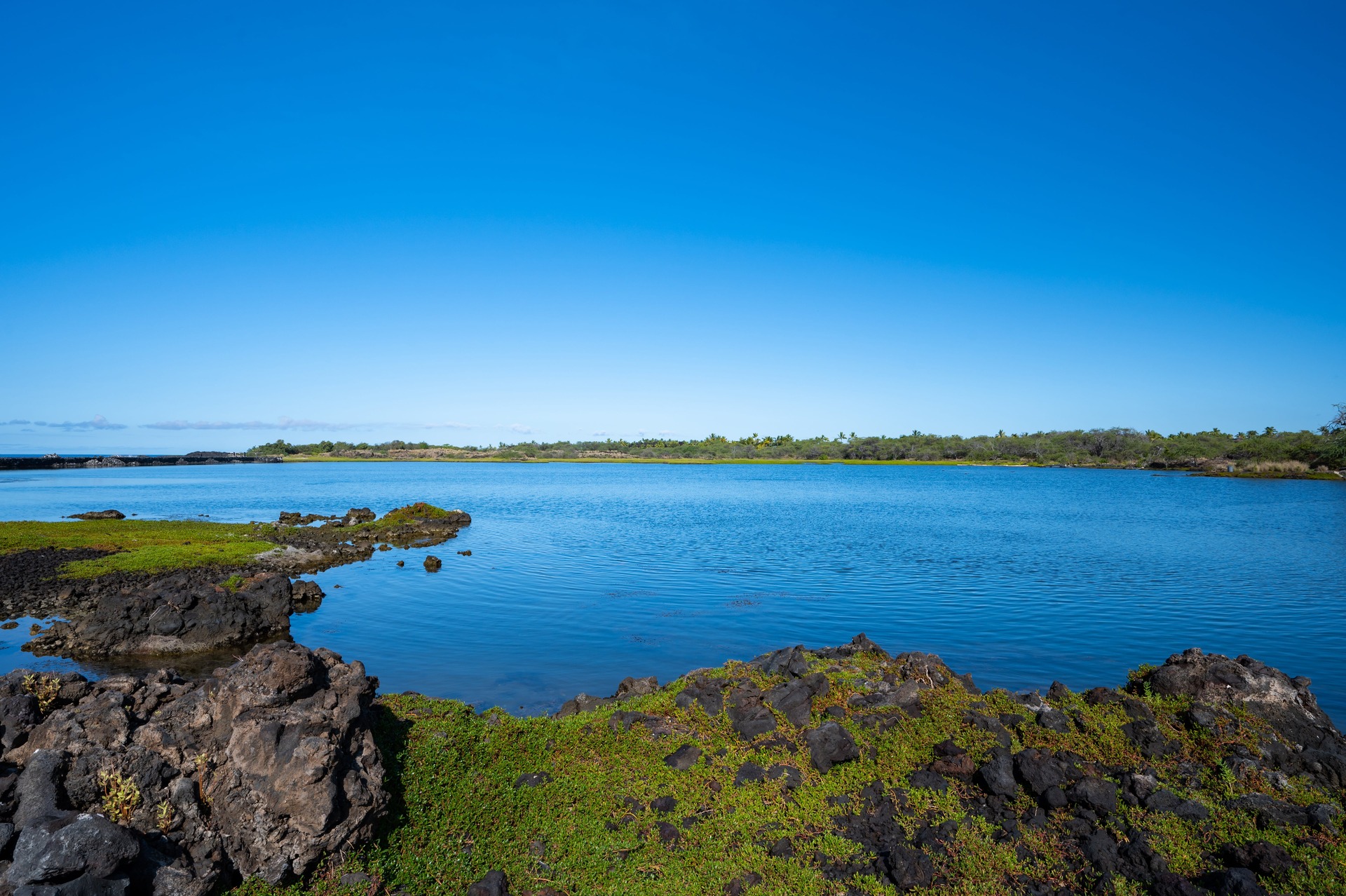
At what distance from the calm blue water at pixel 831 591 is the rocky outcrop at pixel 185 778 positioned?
8413mm

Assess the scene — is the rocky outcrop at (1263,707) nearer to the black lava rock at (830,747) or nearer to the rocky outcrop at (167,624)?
the black lava rock at (830,747)

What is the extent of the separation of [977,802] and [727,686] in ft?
17.6

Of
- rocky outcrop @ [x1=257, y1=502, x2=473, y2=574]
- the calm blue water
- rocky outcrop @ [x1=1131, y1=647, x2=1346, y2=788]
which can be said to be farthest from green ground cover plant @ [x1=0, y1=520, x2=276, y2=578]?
rocky outcrop @ [x1=1131, y1=647, x2=1346, y2=788]

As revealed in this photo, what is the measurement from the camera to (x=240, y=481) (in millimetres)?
132875

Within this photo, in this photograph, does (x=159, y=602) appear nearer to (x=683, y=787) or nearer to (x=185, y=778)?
(x=185, y=778)

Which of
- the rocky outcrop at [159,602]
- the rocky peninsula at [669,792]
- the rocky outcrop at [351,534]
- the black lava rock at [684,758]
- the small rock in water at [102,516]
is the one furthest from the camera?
the small rock in water at [102,516]

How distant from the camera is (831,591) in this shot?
32500 millimetres

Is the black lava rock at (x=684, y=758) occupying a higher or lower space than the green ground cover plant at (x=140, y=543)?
higher

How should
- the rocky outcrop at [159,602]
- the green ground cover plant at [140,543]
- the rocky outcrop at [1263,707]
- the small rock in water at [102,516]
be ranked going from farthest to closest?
1. the small rock in water at [102,516]
2. the green ground cover plant at [140,543]
3. the rocky outcrop at [159,602]
4. the rocky outcrop at [1263,707]

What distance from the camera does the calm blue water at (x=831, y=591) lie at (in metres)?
22.5

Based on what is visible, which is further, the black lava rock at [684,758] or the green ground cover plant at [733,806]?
the black lava rock at [684,758]

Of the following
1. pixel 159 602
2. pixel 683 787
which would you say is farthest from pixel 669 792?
pixel 159 602

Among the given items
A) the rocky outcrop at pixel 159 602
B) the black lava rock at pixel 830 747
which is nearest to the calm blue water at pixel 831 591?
the rocky outcrop at pixel 159 602

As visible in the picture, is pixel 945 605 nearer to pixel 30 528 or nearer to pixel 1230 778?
pixel 1230 778
